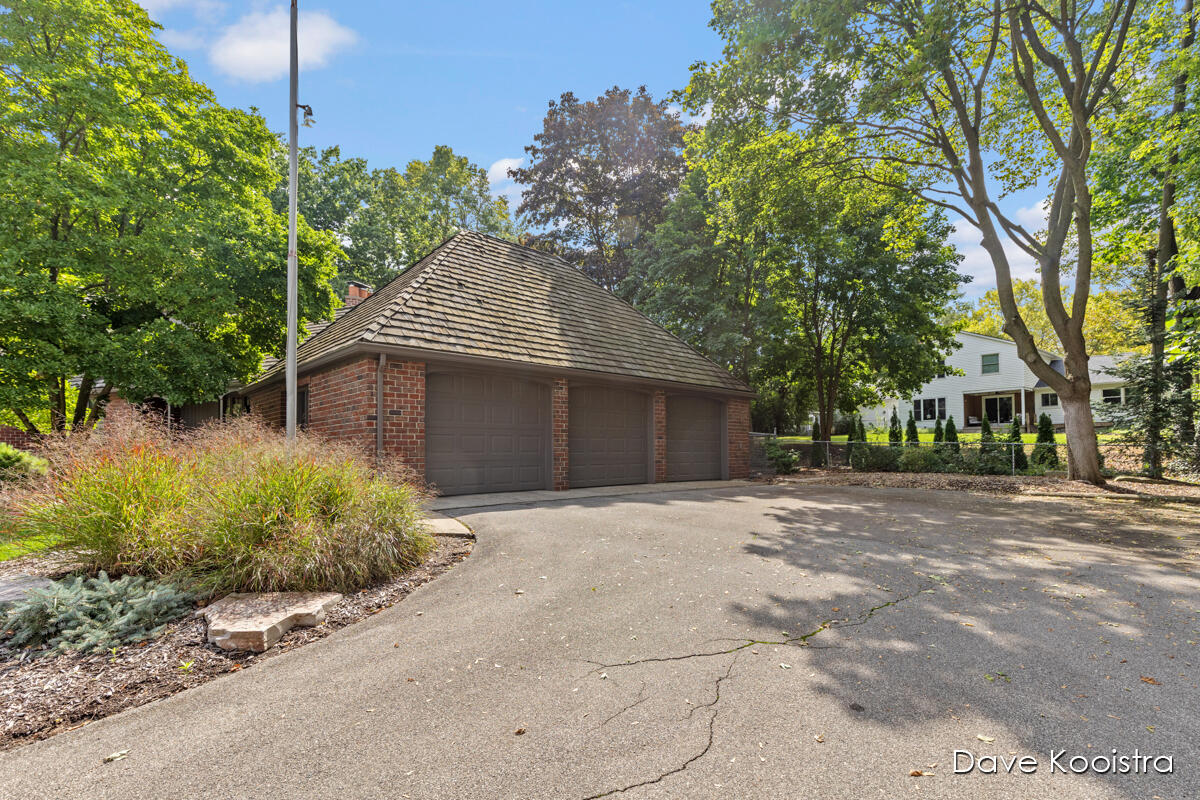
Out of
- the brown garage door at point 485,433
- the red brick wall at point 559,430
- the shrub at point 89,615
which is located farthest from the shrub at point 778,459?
the shrub at point 89,615

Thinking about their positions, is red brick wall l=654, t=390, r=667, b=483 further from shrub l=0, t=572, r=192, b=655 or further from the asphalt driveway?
shrub l=0, t=572, r=192, b=655

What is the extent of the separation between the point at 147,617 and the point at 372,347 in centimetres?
512

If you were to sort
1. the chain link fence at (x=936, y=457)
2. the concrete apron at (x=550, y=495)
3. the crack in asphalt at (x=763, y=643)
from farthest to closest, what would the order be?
1. the chain link fence at (x=936, y=457)
2. the concrete apron at (x=550, y=495)
3. the crack in asphalt at (x=763, y=643)

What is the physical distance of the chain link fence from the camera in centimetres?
1350

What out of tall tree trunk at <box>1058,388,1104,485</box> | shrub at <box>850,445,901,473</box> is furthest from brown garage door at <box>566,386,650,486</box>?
tall tree trunk at <box>1058,388,1104,485</box>

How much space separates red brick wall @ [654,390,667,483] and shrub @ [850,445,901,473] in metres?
7.69

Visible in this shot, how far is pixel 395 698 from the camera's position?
2646 millimetres

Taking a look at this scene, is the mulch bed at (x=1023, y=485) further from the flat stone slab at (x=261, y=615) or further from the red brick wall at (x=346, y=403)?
the flat stone slab at (x=261, y=615)

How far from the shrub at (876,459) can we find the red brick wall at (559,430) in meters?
10.8

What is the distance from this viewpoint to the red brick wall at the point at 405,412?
840cm

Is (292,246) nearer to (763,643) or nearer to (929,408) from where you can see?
(763,643)

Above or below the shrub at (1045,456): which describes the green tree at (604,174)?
above

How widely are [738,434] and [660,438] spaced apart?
331cm

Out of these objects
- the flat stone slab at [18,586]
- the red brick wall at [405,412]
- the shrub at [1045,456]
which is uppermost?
the red brick wall at [405,412]
